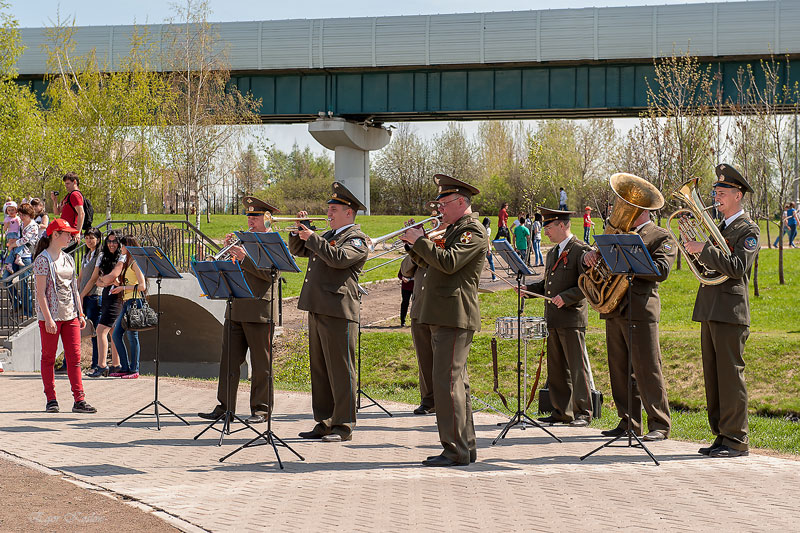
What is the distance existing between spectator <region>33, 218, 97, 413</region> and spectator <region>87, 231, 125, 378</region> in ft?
11.1

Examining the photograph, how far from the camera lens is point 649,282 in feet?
30.4

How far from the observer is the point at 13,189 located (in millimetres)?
30891

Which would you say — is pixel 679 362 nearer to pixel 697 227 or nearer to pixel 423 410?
pixel 423 410

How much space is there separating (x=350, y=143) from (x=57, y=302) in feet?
100

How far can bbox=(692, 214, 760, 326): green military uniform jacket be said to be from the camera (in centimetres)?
822

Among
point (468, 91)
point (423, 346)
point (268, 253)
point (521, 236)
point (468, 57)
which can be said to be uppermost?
point (468, 57)

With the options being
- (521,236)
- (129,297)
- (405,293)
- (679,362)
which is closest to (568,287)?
(679,362)

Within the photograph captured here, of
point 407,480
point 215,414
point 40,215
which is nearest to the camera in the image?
point 407,480

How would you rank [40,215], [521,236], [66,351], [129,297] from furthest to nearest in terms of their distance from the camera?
[521,236] < [40,215] < [129,297] < [66,351]

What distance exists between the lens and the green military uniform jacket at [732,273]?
27.0ft

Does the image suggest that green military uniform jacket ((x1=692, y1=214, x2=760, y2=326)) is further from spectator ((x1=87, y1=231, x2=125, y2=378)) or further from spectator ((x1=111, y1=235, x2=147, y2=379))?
spectator ((x1=87, y1=231, x2=125, y2=378))

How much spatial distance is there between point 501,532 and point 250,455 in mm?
3194

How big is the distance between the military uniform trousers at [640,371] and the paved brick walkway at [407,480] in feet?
1.06

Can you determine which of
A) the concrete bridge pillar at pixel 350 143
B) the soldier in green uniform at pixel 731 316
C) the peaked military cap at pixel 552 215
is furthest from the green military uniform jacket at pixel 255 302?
the concrete bridge pillar at pixel 350 143
